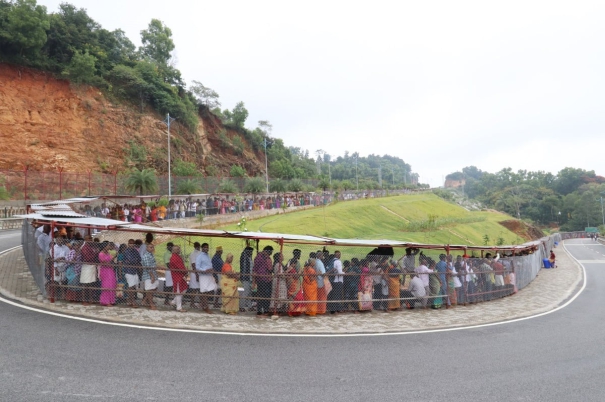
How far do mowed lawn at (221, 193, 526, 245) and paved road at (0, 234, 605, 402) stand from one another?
17979 mm

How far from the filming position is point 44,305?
984 cm

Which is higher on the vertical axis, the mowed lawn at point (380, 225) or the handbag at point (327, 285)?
the mowed lawn at point (380, 225)

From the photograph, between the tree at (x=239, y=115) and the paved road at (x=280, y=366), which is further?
the tree at (x=239, y=115)

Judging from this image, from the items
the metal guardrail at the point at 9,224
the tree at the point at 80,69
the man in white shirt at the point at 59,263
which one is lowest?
the man in white shirt at the point at 59,263

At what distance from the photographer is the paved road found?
6.00m

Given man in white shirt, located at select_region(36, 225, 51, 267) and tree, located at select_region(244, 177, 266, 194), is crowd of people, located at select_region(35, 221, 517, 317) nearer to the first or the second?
man in white shirt, located at select_region(36, 225, 51, 267)

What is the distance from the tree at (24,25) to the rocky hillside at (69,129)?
2881mm

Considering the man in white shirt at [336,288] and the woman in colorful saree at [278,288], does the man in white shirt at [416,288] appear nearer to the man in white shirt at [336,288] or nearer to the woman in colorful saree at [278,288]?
the man in white shirt at [336,288]

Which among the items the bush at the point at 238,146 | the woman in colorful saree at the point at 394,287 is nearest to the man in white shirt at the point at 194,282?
the woman in colorful saree at the point at 394,287

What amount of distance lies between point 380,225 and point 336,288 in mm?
32361

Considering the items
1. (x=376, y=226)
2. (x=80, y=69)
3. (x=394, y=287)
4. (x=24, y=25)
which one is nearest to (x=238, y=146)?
(x=80, y=69)

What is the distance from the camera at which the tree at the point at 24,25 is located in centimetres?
3866

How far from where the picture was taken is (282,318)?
10.4 meters

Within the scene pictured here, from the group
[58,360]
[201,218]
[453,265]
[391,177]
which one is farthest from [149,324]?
[391,177]
